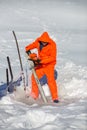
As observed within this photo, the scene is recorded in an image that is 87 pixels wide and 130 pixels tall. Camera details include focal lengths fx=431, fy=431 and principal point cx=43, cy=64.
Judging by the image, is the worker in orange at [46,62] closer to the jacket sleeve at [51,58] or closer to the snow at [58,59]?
the jacket sleeve at [51,58]

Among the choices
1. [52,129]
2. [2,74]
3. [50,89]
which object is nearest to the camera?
[52,129]

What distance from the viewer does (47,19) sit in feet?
71.3

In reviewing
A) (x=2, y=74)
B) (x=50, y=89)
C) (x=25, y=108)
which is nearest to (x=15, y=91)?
(x=50, y=89)

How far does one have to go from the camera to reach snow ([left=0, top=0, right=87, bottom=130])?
5.88m

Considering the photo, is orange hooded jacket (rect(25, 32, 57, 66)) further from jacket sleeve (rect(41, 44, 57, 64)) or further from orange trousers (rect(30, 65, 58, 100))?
orange trousers (rect(30, 65, 58, 100))

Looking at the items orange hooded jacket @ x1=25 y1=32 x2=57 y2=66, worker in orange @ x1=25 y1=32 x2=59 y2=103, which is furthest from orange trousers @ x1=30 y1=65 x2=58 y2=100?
orange hooded jacket @ x1=25 y1=32 x2=57 y2=66

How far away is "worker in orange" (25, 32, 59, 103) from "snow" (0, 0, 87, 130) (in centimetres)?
26

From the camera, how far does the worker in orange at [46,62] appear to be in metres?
8.23

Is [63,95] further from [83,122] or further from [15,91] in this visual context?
[83,122]

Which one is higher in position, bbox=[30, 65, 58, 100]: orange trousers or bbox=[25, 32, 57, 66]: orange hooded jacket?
bbox=[25, 32, 57, 66]: orange hooded jacket

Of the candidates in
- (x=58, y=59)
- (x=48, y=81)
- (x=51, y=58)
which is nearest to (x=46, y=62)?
(x=51, y=58)

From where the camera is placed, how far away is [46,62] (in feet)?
26.9

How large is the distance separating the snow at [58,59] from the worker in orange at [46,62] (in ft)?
0.85

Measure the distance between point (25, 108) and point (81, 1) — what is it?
22.6 meters
